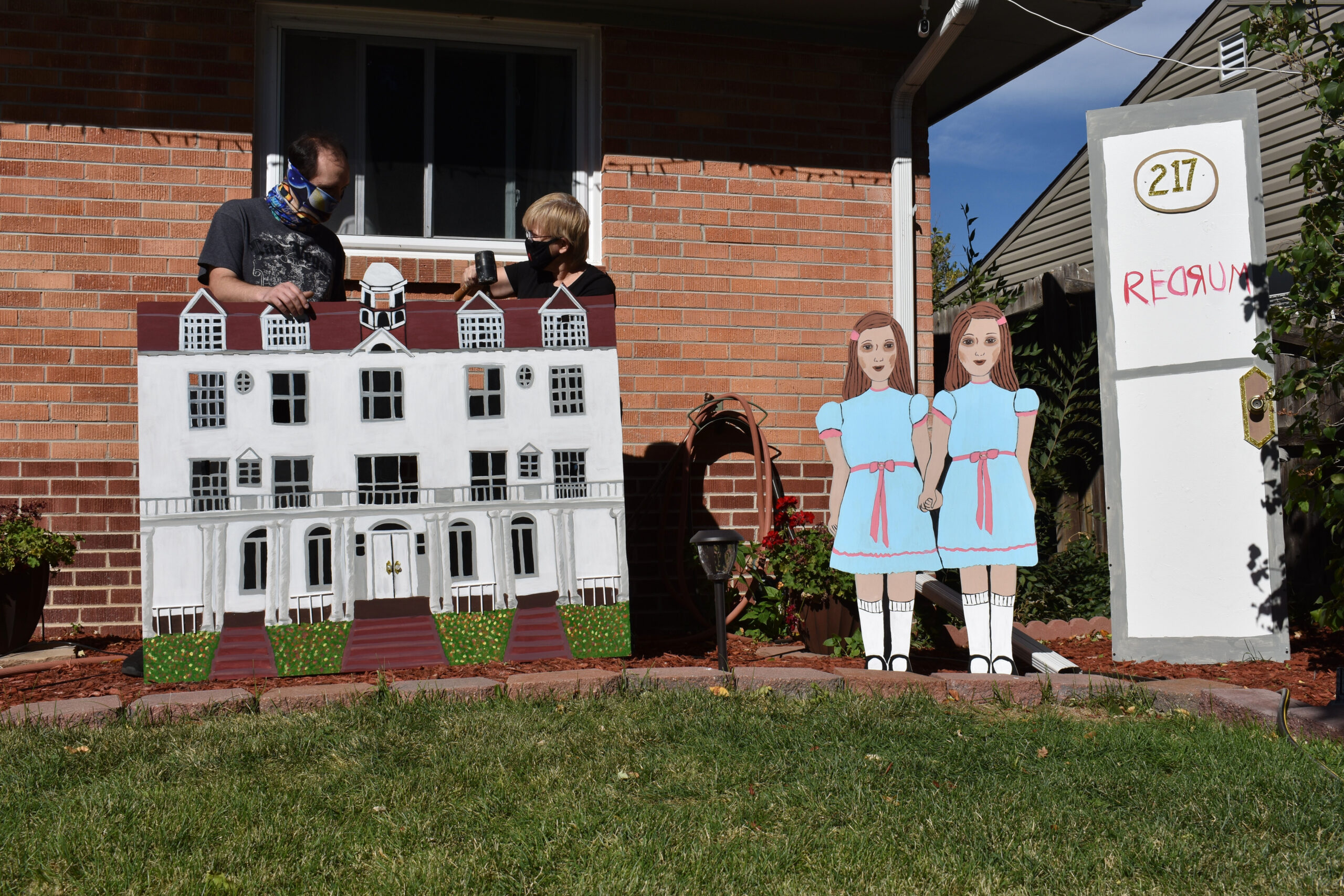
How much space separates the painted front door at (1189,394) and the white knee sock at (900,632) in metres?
1.11

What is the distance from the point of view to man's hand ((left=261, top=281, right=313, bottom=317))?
13.0 feet

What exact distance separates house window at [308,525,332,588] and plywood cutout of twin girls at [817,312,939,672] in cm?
201

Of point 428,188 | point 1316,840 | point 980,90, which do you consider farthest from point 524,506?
point 980,90

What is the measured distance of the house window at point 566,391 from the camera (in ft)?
13.5

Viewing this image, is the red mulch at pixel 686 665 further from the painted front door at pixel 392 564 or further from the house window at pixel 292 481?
the house window at pixel 292 481

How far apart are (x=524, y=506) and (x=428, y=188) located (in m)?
2.43

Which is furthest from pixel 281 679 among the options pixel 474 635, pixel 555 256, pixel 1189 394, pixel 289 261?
pixel 1189 394

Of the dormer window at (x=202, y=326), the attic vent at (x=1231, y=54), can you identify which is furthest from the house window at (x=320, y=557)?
the attic vent at (x=1231, y=54)

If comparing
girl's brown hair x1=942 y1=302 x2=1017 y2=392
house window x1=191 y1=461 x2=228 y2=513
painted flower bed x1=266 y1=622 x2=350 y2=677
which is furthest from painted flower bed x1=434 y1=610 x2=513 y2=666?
girl's brown hair x1=942 y1=302 x2=1017 y2=392

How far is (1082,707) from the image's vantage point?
3645 mm

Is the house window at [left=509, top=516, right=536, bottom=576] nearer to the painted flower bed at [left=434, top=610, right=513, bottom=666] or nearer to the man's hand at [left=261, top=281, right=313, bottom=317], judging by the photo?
the painted flower bed at [left=434, top=610, right=513, bottom=666]

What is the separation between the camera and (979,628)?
4082 millimetres

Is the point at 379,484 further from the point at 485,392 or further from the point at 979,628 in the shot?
the point at 979,628

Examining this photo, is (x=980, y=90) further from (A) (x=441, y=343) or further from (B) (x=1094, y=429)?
(A) (x=441, y=343)
